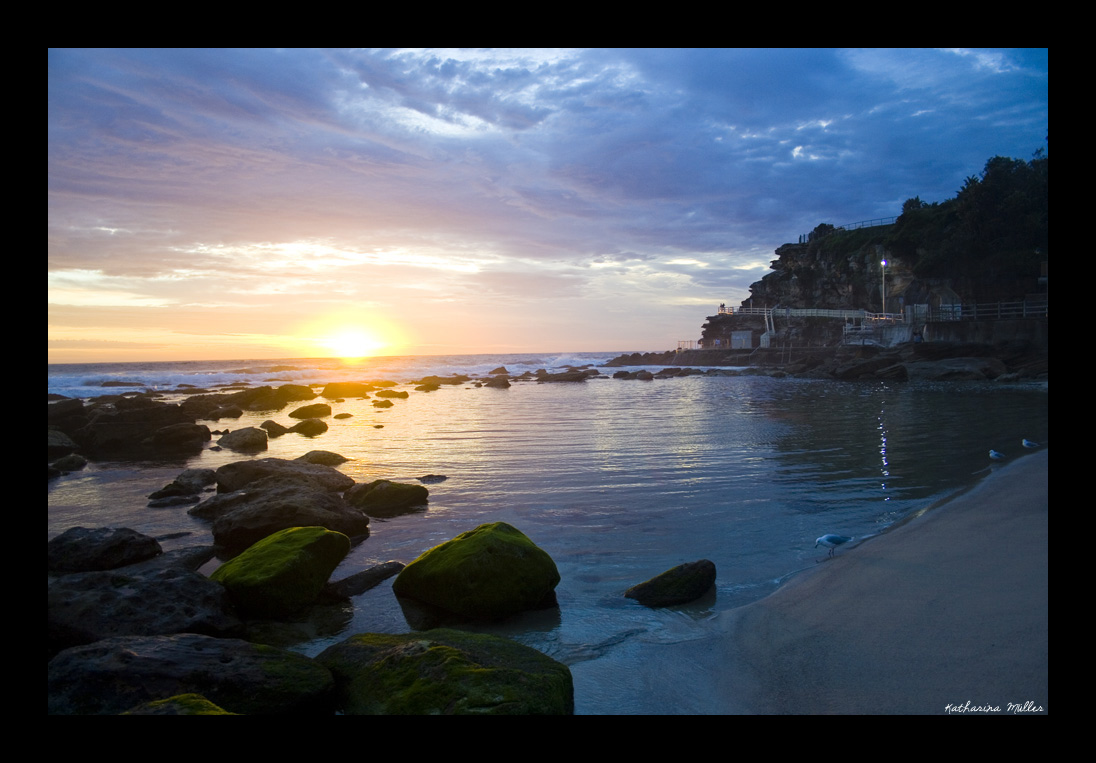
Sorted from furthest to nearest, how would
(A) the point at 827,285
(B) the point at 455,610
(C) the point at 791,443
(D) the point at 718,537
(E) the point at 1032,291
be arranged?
(A) the point at 827,285 < (E) the point at 1032,291 < (C) the point at 791,443 < (D) the point at 718,537 < (B) the point at 455,610

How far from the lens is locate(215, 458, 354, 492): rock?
33.2ft

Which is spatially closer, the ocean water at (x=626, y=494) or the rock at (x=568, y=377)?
the ocean water at (x=626, y=494)

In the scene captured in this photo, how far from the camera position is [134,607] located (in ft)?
16.0

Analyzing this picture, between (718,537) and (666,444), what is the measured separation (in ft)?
24.7

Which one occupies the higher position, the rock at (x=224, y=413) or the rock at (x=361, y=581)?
the rock at (x=224, y=413)

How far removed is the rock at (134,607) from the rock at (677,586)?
144 inches

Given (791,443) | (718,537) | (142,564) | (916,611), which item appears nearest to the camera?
(916,611)

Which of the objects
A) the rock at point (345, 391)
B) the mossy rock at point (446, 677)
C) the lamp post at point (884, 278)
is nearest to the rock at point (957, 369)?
the lamp post at point (884, 278)

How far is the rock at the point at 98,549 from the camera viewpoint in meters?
6.43

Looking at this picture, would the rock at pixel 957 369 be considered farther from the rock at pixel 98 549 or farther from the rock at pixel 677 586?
the rock at pixel 98 549

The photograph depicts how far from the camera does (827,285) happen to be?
75062 mm

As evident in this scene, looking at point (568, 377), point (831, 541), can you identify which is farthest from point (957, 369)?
point (831, 541)

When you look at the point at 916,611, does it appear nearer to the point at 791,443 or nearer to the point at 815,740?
the point at 815,740
